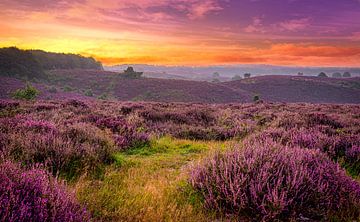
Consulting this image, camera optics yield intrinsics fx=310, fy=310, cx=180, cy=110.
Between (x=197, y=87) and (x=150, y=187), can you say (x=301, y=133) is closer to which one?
(x=150, y=187)

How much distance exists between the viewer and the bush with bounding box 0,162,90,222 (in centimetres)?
232

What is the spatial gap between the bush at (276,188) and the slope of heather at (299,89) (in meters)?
67.1

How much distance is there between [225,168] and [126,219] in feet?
4.57

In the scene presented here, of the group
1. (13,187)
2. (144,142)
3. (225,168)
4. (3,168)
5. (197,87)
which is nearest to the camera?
(13,187)

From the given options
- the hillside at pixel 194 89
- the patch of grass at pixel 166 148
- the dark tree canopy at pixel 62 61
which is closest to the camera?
the patch of grass at pixel 166 148

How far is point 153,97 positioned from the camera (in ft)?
187

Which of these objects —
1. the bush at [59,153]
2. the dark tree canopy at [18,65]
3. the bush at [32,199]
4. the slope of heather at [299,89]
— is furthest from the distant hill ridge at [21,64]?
the bush at [32,199]

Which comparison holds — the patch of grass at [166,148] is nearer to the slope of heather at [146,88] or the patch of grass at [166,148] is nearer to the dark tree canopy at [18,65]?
the slope of heather at [146,88]

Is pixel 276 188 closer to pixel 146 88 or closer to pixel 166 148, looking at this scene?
pixel 166 148

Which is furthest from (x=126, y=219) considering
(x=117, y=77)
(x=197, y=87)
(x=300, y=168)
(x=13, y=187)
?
(x=117, y=77)

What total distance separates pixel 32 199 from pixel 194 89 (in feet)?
198

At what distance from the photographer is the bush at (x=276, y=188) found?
3395 millimetres

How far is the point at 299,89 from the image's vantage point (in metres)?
77.3

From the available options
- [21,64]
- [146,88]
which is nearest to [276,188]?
[146,88]
